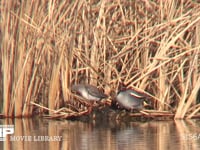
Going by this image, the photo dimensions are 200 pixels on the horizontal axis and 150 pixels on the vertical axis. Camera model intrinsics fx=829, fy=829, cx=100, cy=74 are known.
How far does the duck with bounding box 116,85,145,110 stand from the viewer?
38.2ft

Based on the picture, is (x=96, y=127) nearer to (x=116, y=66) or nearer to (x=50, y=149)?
(x=116, y=66)

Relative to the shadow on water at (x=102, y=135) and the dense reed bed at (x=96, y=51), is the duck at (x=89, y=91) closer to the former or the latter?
the dense reed bed at (x=96, y=51)

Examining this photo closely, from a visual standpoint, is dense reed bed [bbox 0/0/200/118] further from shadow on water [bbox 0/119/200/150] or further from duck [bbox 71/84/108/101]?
shadow on water [bbox 0/119/200/150]

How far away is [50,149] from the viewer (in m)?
9.24

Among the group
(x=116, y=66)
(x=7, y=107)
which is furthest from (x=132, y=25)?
(x=7, y=107)

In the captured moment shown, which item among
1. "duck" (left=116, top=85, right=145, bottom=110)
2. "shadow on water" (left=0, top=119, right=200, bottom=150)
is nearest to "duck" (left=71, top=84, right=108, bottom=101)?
"duck" (left=116, top=85, right=145, bottom=110)

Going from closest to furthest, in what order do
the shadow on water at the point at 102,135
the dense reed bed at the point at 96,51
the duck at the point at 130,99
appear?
the shadow on water at the point at 102,135 → the duck at the point at 130,99 → the dense reed bed at the point at 96,51

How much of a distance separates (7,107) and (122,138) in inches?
105

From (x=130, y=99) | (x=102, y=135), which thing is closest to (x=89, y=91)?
(x=130, y=99)

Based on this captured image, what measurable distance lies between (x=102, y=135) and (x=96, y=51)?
75.9 inches

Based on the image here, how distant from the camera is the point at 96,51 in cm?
1195

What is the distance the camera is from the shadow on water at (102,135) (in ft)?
30.8

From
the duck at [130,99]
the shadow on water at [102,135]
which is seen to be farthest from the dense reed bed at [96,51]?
the shadow on water at [102,135]

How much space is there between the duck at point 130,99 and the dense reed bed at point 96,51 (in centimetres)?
18
